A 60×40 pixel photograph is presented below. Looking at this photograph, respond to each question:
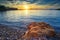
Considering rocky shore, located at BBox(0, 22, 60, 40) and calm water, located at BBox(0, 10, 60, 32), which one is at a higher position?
calm water, located at BBox(0, 10, 60, 32)

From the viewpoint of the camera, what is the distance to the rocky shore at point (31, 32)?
145cm

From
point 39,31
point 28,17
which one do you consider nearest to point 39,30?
point 39,31

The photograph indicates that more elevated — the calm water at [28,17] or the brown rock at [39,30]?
the calm water at [28,17]

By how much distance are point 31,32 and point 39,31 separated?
8 centimetres

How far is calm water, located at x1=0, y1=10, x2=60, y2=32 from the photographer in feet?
4.89

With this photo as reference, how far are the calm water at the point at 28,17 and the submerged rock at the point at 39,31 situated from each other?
0.04 m

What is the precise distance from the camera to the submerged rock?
4.76 ft

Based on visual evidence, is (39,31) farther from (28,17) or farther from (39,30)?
(28,17)

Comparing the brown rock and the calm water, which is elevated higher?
the calm water

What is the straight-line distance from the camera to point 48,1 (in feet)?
5.01

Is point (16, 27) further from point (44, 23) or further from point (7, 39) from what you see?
point (44, 23)

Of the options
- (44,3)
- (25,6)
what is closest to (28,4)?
(25,6)

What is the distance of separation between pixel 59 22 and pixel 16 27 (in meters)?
0.43

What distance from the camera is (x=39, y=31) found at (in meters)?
1.47
